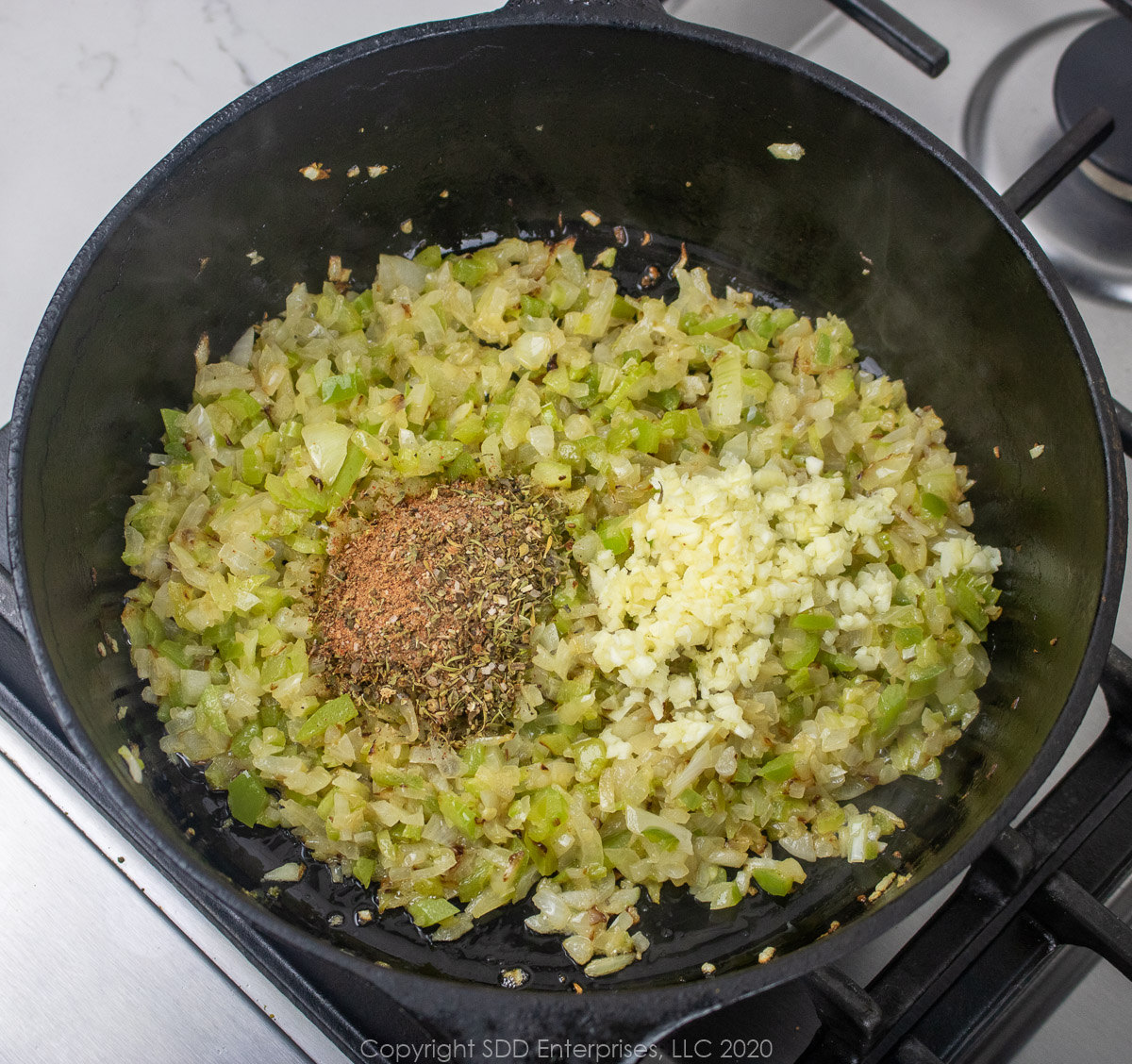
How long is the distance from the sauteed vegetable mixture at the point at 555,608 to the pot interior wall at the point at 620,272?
0.14 feet

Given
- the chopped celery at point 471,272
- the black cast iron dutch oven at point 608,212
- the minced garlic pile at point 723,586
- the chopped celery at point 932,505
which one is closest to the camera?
the black cast iron dutch oven at point 608,212

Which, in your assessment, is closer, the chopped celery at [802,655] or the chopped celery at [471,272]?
the chopped celery at [802,655]

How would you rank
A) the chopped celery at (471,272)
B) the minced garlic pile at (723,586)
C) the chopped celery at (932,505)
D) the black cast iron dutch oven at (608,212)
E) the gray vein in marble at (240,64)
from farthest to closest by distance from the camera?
1. the gray vein in marble at (240,64)
2. the chopped celery at (471,272)
3. the chopped celery at (932,505)
4. the minced garlic pile at (723,586)
5. the black cast iron dutch oven at (608,212)

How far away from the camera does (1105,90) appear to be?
1.37 metres

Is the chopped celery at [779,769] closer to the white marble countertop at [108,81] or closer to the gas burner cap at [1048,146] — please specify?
the gas burner cap at [1048,146]

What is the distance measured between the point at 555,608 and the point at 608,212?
674 millimetres

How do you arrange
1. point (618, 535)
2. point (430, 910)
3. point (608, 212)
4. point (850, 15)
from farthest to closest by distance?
point (608, 212), point (850, 15), point (618, 535), point (430, 910)

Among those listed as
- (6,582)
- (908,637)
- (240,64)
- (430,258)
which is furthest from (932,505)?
(240,64)

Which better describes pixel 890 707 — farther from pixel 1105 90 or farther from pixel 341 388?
pixel 1105 90

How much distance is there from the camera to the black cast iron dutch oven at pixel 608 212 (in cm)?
105

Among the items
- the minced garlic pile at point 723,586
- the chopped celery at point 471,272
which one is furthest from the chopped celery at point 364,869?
the chopped celery at point 471,272

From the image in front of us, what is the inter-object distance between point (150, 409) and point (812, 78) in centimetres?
99

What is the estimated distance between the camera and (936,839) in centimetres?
113

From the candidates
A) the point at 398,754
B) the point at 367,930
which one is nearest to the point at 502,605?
the point at 398,754
